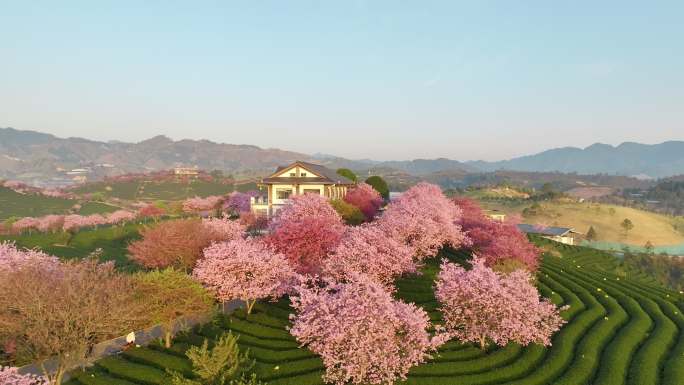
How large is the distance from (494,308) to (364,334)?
10508 millimetres

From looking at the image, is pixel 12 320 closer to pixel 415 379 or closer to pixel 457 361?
pixel 415 379

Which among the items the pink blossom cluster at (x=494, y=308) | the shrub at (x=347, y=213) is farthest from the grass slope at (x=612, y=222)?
the pink blossom cluster at (x=494, y=308)

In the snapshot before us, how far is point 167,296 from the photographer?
29.1 meters

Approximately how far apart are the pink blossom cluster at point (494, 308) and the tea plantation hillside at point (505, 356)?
163cm

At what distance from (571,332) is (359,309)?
20404 mm

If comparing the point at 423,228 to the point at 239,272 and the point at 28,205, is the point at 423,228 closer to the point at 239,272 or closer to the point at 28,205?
the point at 239,272

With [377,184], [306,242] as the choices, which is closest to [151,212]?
[377,184]

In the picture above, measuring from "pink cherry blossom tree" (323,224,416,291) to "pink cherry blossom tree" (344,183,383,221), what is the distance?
36925mm

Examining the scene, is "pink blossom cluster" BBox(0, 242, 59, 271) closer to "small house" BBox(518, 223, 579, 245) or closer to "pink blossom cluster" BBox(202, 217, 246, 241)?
"pink blossom cluster" BBox(202, 217, 246, 241)

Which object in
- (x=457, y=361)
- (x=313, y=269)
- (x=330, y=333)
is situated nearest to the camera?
(x=330, y=333)

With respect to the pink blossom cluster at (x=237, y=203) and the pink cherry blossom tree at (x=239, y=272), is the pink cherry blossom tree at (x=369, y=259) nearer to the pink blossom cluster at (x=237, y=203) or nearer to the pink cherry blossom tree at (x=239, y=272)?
the pink cherry blossom tree at (x=239, y=272)

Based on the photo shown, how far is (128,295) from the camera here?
2669 centimetres

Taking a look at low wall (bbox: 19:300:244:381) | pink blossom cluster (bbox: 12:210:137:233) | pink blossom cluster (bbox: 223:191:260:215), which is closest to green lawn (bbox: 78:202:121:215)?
pink blossom cluster (bbox: 12:210:137:233)

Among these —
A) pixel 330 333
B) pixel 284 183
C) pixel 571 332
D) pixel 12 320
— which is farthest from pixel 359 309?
pixel 284 183
